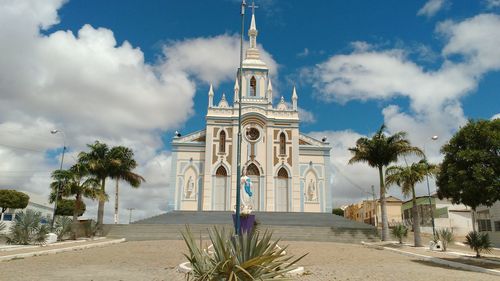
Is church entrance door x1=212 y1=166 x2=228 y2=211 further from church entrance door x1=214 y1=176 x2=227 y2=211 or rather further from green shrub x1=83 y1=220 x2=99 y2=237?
green shrub x1=83 y1=220 x2=99 y2=237

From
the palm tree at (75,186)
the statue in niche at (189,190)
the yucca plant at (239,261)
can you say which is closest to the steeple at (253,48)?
the statue in niche at (189,190)

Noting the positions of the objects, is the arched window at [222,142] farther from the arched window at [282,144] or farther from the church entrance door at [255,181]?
the arched window at [282,144]

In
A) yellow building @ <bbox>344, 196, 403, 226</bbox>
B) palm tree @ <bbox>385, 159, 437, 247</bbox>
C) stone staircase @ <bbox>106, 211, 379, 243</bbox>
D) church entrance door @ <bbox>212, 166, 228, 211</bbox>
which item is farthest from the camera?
yellow building @ <bbox>344, 196, 403, 226</bbox>

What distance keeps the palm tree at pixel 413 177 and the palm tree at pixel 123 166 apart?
19.6 meters

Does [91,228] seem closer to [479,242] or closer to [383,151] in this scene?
[383,151]

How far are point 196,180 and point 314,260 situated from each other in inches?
1050

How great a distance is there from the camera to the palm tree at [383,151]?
27.8m

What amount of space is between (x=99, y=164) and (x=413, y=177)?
71.2 ft

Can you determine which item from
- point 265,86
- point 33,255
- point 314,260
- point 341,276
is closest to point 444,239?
point 314,260

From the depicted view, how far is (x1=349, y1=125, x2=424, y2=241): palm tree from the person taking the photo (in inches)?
1094

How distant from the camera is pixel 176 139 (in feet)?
143

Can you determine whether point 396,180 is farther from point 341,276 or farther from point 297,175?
point 297,175

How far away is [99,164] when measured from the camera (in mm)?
30641

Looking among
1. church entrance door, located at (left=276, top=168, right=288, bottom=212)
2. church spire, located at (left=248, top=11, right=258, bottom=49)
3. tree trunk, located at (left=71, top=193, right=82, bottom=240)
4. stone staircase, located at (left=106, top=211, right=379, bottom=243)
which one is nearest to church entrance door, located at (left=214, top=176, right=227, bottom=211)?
church entrance door, located at (left=276, top=168, right=288, bottom=212)
